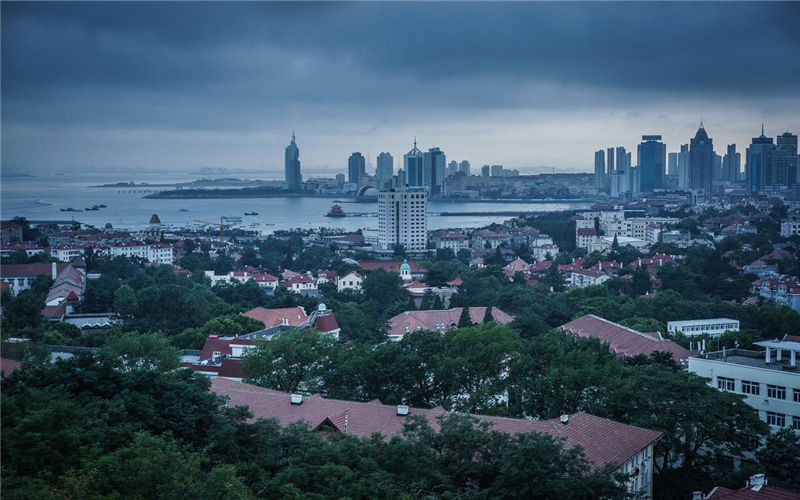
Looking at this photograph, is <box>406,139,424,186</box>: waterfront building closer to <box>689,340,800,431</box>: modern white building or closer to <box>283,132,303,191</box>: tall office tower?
<box>283,132,303,191</box>: tall office tower

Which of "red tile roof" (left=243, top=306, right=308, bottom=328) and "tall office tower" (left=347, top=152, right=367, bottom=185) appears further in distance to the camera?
"tall office tower" (left=347, top=152, right=367, bottom=185)

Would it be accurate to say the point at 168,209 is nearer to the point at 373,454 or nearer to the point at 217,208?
the point at 217,208

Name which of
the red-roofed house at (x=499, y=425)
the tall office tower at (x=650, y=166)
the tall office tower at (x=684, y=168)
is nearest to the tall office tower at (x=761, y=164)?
the tall office tower at (x=684, y=168)

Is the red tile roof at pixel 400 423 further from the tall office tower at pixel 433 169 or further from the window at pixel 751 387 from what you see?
the tall office tower at pixel 433 169

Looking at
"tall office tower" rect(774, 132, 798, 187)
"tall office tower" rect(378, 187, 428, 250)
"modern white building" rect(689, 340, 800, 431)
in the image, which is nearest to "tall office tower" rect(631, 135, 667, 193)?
"tall office tower" rect(774, 132, 798, 187)

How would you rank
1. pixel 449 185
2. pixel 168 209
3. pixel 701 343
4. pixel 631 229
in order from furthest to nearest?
pixel 449 185 < pixel 168 209 < pixel 631 229 < pixel 701 343

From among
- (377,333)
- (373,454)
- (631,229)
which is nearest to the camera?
(373,454)

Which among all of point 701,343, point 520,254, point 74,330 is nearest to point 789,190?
point 520,254
